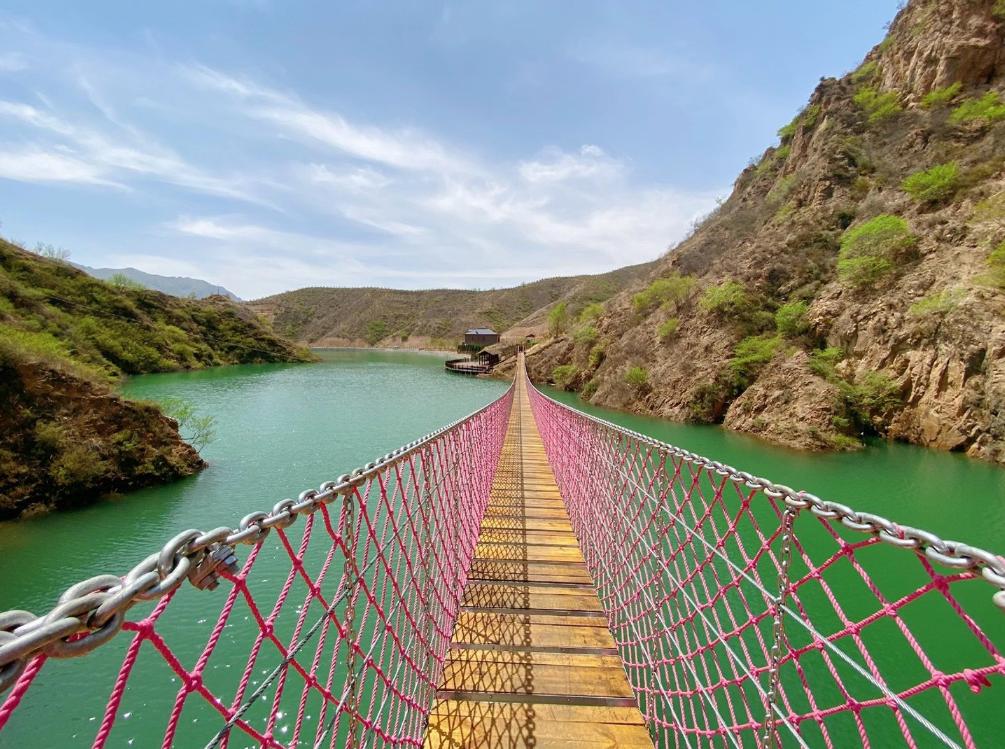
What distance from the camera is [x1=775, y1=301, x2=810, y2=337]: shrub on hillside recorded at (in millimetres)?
16750

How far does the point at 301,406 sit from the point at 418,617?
64.9 feet

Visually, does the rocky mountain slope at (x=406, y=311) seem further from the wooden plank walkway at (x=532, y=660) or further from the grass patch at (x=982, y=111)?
the wooden plank walkway at (x=532, y=660)

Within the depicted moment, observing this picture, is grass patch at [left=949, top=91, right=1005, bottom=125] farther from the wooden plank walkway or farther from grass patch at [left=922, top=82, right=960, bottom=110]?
the wooden plank walkway

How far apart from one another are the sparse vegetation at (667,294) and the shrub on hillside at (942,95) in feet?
39.5

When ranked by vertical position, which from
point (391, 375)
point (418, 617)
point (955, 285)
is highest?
point (955, 285)

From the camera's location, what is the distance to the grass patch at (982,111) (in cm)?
1692

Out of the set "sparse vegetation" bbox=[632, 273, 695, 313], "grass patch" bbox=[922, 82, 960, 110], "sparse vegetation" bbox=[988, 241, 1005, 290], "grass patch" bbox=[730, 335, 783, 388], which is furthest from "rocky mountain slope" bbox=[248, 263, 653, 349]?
"sparse vegetation" bbox=[988, 241, 1005, 290]

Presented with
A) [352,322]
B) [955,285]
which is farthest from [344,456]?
[352,322]

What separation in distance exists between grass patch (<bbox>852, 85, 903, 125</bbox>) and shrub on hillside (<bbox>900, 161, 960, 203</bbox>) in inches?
281

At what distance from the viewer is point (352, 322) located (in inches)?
3420

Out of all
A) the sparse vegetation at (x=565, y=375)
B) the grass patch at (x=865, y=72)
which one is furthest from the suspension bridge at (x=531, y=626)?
the grass patch at (x=865, y=72)

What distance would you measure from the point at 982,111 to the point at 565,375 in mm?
21677

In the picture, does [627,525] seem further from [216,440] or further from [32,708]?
[216,440]

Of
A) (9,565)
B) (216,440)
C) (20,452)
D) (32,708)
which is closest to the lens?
(32,708)
